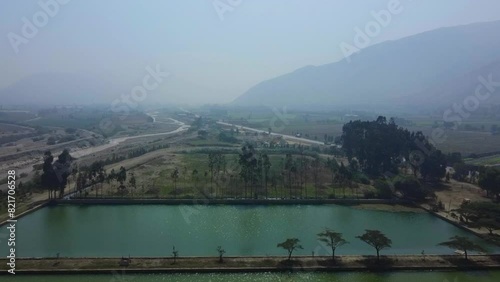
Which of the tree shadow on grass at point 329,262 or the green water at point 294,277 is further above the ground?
the tree shadow on grass at point 329,262

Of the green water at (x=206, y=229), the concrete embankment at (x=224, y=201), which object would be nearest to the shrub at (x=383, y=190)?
the concrete embankment at (x=224, y=201)

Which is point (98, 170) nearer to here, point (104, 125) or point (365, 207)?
point (365, 207)

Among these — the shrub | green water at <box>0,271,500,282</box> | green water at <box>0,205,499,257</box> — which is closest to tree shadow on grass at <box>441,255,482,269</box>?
green water at <box>0,271,500,282</box>

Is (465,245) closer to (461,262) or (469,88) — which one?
(461,262)

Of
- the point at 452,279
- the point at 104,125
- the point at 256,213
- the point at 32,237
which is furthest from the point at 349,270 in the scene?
the point at 104,125

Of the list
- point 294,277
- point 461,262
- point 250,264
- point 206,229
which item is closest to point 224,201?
point 206,229

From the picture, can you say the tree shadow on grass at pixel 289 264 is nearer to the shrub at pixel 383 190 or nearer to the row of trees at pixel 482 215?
the row of trees at pixel 482 215
